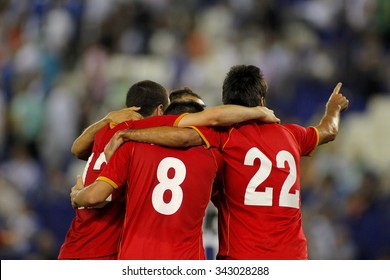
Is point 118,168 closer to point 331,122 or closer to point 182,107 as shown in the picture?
point 182,107

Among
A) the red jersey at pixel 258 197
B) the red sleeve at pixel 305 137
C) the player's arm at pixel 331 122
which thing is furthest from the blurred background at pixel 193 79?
the red jersey at pixel 258 197

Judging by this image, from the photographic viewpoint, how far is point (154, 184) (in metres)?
4.06

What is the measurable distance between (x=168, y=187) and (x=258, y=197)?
0.43 m

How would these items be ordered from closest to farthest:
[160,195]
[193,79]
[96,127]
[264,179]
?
[160,195]
[264,179]
[96,127]
[193,79]

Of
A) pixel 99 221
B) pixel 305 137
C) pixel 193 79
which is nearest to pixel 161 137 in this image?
pixel 99 221

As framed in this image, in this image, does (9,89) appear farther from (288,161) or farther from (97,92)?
(288,161)

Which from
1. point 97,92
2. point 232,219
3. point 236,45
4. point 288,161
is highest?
point 236,45

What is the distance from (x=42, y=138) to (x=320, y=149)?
2.66 m

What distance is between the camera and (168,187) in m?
4.05

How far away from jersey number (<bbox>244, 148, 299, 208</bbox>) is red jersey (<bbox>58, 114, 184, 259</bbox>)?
0.62 m

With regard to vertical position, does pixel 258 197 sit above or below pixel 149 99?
below

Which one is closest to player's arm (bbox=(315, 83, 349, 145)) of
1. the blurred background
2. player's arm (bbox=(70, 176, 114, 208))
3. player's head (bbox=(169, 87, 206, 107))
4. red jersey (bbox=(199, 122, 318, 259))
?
red jersey (bbox=(199, 122, 318, 259))

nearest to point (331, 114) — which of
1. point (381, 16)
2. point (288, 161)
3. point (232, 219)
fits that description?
point (288, 161)

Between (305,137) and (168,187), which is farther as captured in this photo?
(305,137)
